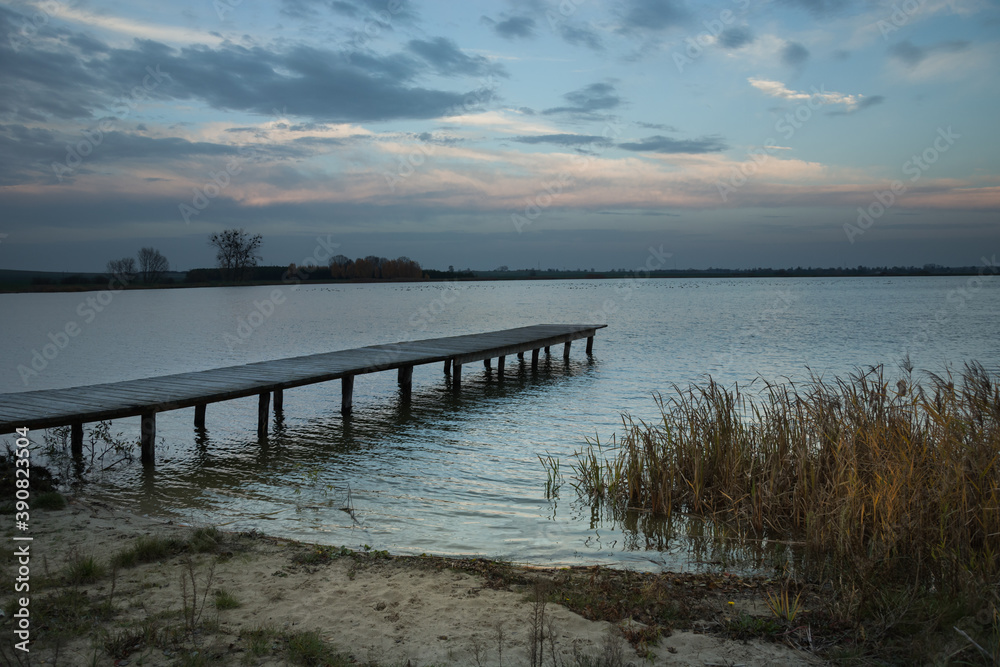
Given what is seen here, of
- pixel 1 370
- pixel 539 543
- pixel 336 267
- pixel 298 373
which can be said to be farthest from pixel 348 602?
pixel 336 267

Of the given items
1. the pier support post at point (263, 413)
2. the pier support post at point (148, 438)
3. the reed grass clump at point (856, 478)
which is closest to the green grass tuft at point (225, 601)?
the reed grass clump at point (856, 478)

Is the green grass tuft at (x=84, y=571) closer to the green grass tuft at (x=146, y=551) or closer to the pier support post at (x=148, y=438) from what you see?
the green grass tuft at (x=146, y=551)

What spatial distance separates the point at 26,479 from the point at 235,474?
239 centimetres

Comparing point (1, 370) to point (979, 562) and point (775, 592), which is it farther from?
point (979, 562)

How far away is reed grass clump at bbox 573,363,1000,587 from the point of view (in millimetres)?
4777

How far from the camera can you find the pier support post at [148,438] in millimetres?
9000

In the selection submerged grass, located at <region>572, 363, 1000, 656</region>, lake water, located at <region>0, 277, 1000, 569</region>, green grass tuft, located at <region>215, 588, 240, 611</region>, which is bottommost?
lake water, located at <region>0, 277, 1000, 569</region>

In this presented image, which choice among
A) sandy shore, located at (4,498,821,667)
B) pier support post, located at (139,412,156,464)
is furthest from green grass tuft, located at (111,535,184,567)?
pier support post, located at (139,412,156,464)

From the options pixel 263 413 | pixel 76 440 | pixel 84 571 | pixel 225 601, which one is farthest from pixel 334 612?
pixel 263 413

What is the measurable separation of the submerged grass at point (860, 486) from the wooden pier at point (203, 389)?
5.72 meters

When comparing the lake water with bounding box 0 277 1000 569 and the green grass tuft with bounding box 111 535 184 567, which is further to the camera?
the lake water with bounding box 0 277 1000 569

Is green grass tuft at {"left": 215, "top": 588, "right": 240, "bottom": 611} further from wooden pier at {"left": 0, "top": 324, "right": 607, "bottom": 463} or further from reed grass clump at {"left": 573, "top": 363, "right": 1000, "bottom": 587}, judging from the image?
wooden pier at {"left": 0, "top": 324, "right": 607, "bottom": 463}

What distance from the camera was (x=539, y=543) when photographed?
614cm

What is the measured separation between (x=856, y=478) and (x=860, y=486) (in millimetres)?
111
